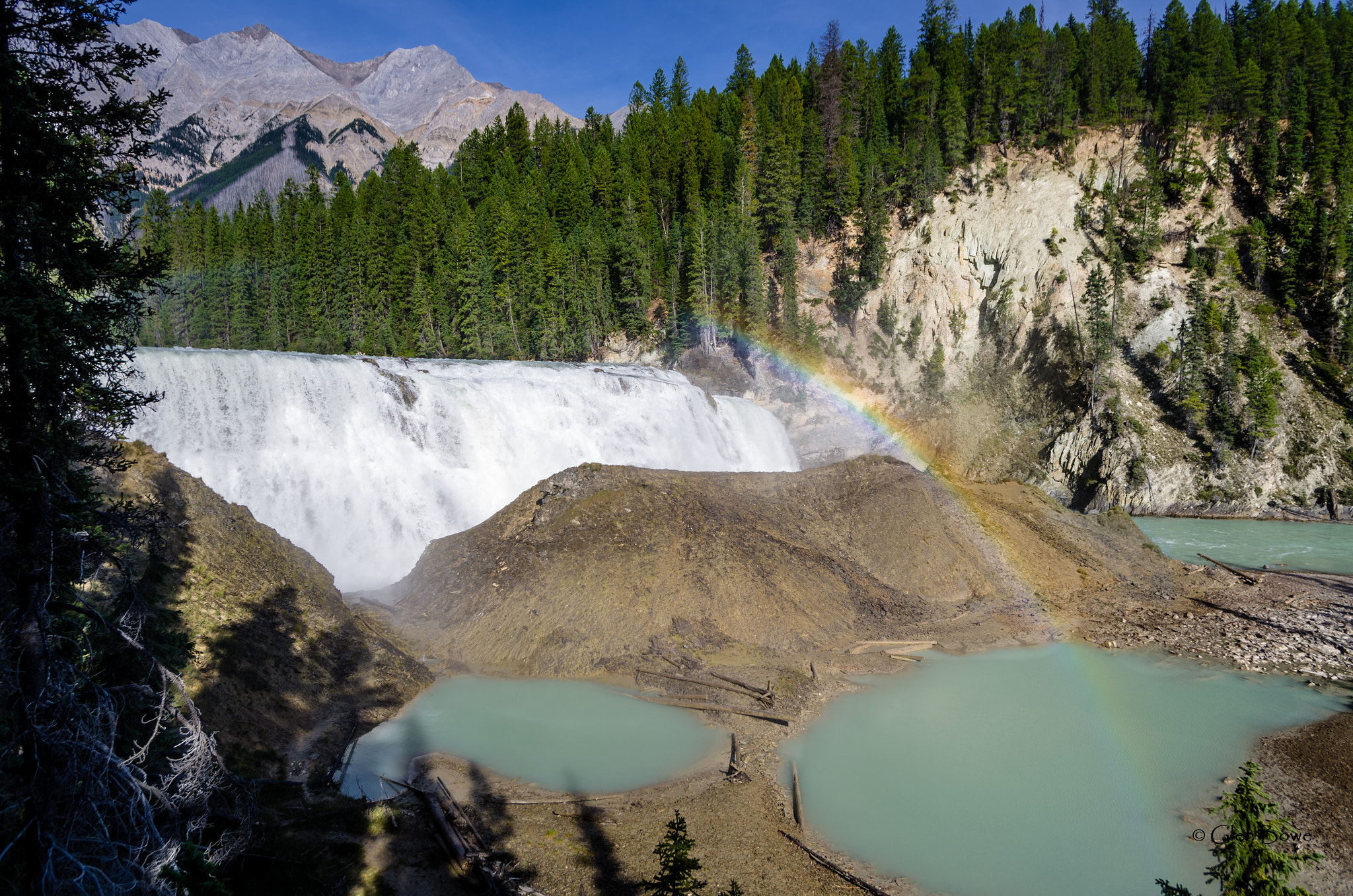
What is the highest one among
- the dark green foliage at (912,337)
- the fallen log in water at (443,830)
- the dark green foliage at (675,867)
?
the dark green foliage at (912,337)

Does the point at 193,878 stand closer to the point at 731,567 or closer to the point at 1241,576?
the point at 731,567

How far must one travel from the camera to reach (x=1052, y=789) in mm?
10055

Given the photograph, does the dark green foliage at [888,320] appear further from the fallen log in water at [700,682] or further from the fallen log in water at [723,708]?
the fallen log in water at [723,708]

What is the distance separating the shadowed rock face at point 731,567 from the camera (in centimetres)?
1478

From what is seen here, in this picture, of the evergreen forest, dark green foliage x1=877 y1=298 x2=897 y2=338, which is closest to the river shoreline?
the evergreen forest

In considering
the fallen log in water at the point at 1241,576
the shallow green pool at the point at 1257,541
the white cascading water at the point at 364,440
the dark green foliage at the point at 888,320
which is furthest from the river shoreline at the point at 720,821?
the dark green foliage at the point at 888,320

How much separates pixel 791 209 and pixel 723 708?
45.1m

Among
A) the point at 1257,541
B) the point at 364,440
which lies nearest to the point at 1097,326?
the point at 1257,541

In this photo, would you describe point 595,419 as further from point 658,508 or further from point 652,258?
point 652,258

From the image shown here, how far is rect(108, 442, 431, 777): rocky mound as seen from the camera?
380 inches

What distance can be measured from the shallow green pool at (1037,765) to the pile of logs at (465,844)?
13.7 feet

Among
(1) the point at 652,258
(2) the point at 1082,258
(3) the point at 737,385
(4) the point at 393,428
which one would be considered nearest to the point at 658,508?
(4) the point at 393,428

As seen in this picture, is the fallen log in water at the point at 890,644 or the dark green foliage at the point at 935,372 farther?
the dark green foliage at the point at 935,372

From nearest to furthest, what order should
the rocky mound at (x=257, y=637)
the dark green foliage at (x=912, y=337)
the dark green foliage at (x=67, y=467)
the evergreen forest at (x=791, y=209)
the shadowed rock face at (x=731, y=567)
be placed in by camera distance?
the dark green foliage at (x=67, y=467)
the rocky mound at (x=257, y=637)
the shadowed rock face at (x=731, y=567)
the evergreen forest at (x=791, y=209)
the dark green foliage at (x=912, y=337)
